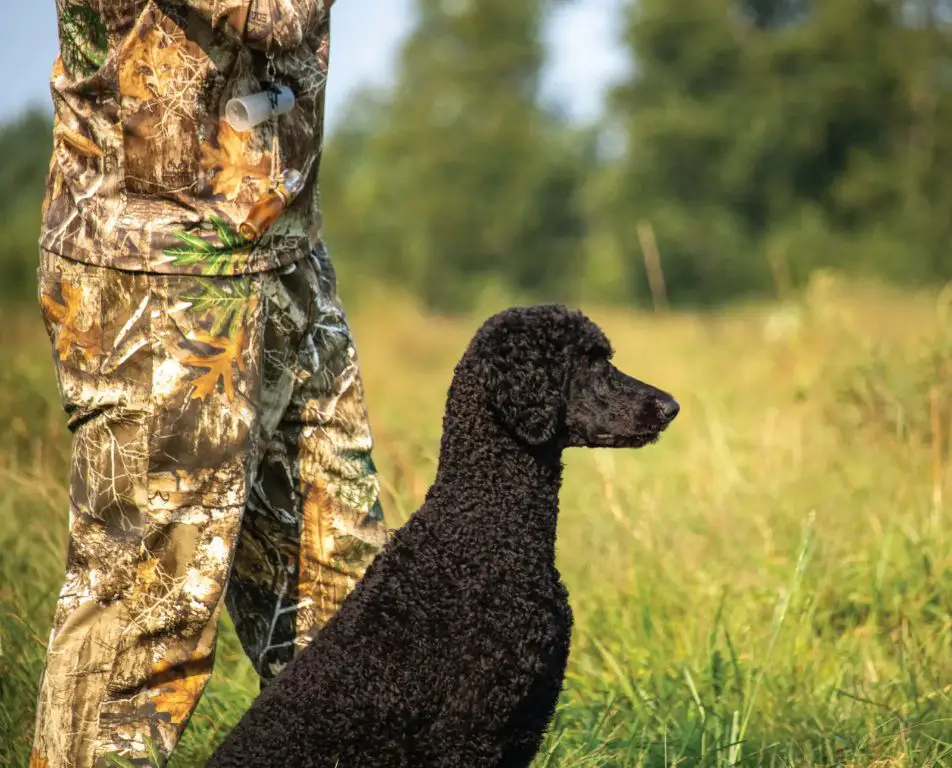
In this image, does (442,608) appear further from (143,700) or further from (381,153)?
(381,153)

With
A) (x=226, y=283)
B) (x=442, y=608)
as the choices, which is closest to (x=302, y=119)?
(x=226, y=283)

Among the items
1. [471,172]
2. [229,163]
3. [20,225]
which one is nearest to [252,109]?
[229,163]

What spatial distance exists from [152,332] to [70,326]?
0.64 ft

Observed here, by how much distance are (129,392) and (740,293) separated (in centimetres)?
2779

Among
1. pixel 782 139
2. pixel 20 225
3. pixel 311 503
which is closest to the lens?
pixel 311 503

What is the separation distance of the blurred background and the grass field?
16.3m

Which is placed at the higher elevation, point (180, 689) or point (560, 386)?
point (560, 386)

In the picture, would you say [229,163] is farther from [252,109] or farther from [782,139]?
[782,139]

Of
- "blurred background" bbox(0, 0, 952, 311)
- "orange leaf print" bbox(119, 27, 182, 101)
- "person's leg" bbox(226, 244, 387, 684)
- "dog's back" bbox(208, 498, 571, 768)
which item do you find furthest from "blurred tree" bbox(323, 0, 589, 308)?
"dog's back" bbox(208, 498, 571, 768)

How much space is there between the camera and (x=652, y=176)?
3053cm

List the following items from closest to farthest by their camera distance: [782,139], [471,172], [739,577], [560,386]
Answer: [560,386], [739,577], [782,139], [471,172]

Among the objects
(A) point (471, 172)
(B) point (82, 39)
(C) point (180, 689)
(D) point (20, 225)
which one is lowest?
(C) point (180, 689)

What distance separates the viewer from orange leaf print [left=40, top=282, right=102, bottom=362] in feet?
8.07

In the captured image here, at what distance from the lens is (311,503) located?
286 cm
